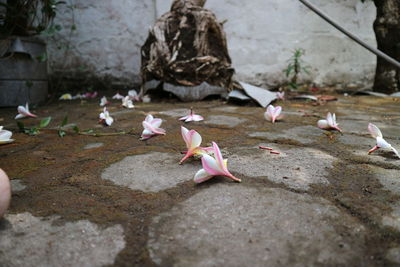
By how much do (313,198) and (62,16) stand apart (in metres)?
4.04

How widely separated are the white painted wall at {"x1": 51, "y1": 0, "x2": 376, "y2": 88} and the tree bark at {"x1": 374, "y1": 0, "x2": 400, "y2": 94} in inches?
26.1

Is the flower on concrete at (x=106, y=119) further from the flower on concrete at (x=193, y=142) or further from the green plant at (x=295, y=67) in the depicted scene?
the green plant at (x=295, y=67)

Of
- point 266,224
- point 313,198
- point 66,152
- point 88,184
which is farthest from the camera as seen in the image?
point 66,152

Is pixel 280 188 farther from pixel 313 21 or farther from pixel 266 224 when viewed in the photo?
pixel 313 21

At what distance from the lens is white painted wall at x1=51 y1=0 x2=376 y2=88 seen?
398cm

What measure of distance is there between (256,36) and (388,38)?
61.0 inches

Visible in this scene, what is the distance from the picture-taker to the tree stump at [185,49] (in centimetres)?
301

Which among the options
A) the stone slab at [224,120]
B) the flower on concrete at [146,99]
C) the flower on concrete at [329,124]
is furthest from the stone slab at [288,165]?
the flower on concrete at [146,99]

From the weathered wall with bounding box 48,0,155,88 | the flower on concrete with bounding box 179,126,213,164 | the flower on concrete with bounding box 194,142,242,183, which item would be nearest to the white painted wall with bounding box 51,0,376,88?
the weathered wall with bounding box 48,0,155,88

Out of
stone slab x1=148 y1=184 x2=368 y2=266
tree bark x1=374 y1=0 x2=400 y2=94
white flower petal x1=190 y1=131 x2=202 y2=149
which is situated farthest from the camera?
tree bark x1=374 y1=0 x2=400 y2=94

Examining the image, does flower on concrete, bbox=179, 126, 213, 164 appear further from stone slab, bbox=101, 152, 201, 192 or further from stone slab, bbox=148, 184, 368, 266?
stone slab, bbox=148, 184, 368, 266

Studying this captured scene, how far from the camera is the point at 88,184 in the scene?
3.22ft

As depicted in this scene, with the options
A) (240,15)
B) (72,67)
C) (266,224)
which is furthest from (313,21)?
(266,224)

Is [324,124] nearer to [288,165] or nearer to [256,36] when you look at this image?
[288,165]
